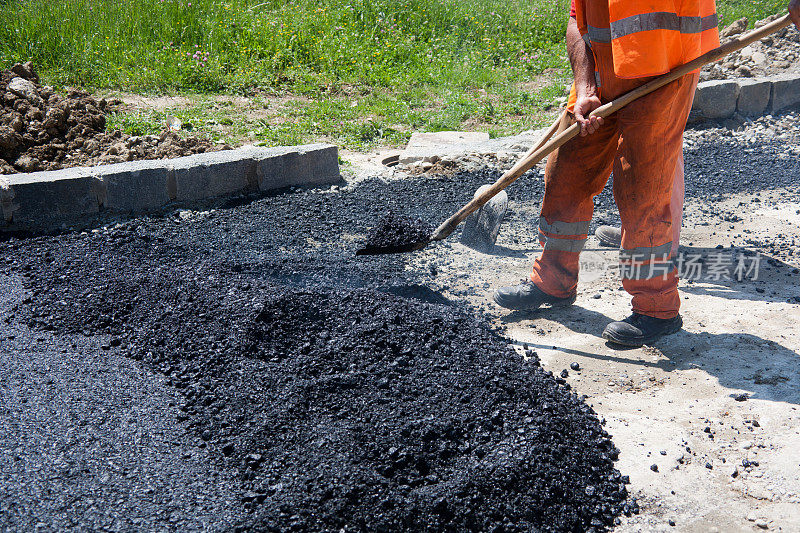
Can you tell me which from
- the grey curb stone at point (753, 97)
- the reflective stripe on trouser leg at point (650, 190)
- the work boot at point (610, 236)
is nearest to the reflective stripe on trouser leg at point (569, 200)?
the reflective stripe on trouser leg at point (650, 190)

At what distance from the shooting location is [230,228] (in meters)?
4.64

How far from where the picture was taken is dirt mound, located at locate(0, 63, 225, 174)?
16.9ft

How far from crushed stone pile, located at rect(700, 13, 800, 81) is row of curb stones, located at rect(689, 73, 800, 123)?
0.33m

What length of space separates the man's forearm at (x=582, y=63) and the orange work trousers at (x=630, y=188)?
6cm

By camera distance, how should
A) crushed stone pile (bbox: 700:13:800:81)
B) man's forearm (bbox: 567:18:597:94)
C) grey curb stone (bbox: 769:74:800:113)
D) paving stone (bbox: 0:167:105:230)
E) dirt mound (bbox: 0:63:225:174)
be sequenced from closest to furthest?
man's forearm (bbox: 567:18:597:94) → paving stone (bbox: 0:167:105:230) → dirt mound (bbox: 0:63:225:174) → grey curb stone (bbox: 769:74:800:113) → crushed stone pile (bbox: 700:13:800:81)

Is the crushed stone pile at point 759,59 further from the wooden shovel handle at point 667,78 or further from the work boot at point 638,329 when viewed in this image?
the work boot at point 638,329

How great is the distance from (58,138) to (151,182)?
1311mm

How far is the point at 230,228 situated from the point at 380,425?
8.07ft

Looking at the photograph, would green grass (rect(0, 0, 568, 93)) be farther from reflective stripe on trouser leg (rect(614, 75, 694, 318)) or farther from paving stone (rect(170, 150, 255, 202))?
reflective stripe on trouser leg (rect(614, 75, 694, 318))

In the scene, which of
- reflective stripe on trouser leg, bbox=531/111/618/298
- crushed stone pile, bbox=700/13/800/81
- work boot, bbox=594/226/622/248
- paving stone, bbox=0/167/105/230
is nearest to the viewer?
reflective stripe on trouser leg, bbox=531/111/618/298

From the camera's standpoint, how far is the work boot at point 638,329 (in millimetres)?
3430

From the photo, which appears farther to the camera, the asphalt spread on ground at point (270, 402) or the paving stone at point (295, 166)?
the paving stone at point (295, 166)

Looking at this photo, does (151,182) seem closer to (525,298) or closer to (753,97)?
(525,298)

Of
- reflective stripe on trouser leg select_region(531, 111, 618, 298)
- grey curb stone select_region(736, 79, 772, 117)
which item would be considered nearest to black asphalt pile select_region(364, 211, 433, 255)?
reflective stripe on trouser leg select_region(531, 111, 618, 298)
